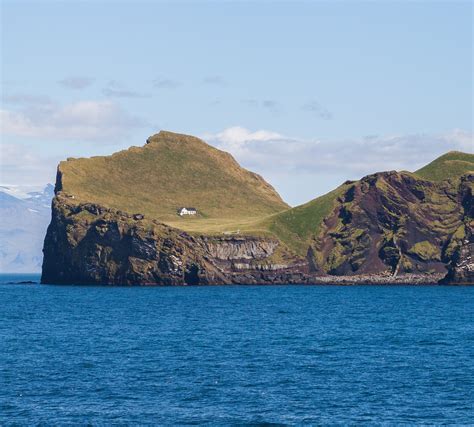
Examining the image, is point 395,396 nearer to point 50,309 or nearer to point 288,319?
point 288,319

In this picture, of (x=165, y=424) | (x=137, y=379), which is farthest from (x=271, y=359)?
(x=165, y=424)

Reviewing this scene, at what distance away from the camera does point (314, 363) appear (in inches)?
4067

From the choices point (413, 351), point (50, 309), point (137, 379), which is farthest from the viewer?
point (50, 309)

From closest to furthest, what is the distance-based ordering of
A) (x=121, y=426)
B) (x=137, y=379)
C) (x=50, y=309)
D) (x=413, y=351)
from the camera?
(x=121, y=426) → (x=137, y=379) → (x=413, y=351) → (x=50, y=309)

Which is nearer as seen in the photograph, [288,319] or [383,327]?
[383,327]

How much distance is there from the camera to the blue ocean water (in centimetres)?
7638

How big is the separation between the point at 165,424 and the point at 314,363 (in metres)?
34.2

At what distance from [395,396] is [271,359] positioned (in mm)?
25197

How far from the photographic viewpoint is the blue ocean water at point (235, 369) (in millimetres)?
76375

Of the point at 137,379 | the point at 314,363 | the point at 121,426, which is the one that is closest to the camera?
the point at 121,426

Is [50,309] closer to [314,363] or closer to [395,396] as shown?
[314,363]

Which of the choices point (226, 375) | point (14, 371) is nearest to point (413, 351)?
point (226, 375)

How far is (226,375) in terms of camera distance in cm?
9406

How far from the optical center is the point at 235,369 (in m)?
98.1
